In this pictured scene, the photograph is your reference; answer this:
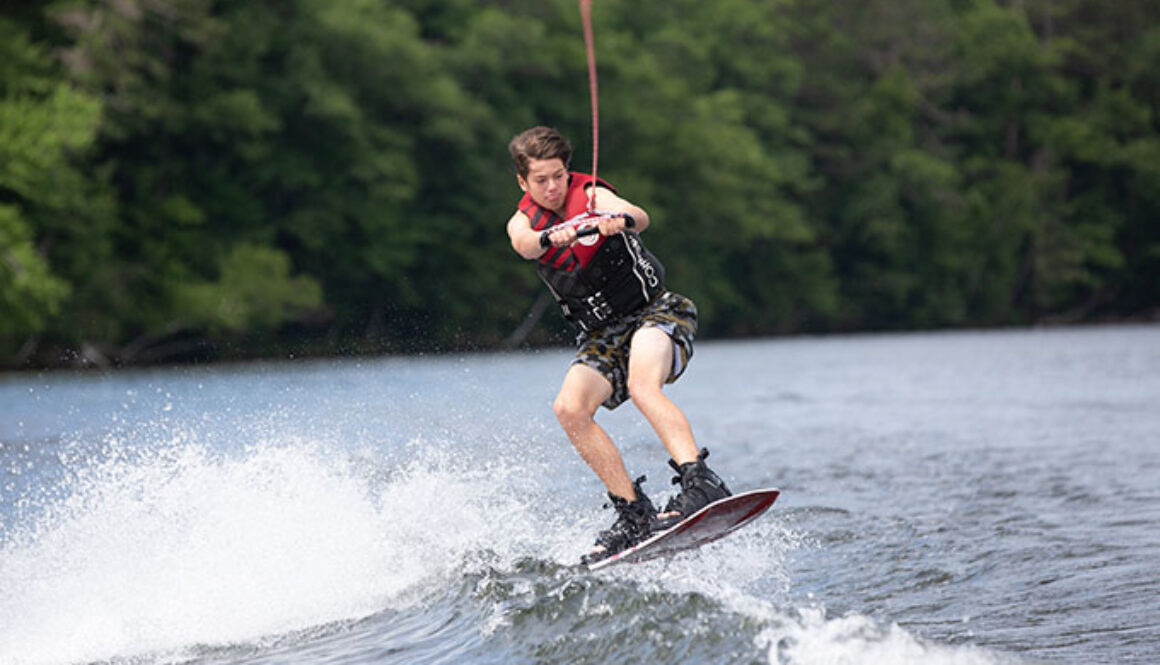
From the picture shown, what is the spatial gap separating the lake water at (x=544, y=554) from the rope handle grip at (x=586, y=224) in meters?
1.36

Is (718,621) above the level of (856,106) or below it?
below

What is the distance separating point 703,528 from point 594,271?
Result: 1.13m

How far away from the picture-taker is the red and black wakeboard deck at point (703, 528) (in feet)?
19.0

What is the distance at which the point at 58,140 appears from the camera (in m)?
25.5

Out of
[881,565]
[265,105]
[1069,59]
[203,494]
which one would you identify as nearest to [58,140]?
[265,105]

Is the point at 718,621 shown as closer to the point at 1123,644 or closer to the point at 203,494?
the point at 1123,644

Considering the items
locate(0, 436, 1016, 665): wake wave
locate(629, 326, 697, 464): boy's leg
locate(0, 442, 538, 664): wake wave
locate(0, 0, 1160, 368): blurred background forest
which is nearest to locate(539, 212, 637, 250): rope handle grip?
locate(629, 326, 697, 464): boy's leg

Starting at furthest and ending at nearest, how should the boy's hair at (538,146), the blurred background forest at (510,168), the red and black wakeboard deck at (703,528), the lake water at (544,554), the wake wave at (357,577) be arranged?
1. the blurred background forest at (510,168)
2. the boy's hair at (538,146)
3. the red and black wakeboard deck at (703,528)
4. the lake water at (544,554)
5. the wake wave at (357,577)

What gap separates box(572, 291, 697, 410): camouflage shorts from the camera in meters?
6.23

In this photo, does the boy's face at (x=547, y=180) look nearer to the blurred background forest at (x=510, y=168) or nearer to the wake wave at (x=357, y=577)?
the wake wave at (x=357, y=577)

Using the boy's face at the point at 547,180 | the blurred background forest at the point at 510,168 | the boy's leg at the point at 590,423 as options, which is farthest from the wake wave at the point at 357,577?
the blurred background forest at the point at 510,168

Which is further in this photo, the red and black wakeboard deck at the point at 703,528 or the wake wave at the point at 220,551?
the wake wave at the point at 220,551

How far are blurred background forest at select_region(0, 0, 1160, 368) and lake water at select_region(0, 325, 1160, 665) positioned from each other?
52.6 feet

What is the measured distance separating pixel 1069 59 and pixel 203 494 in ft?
176
